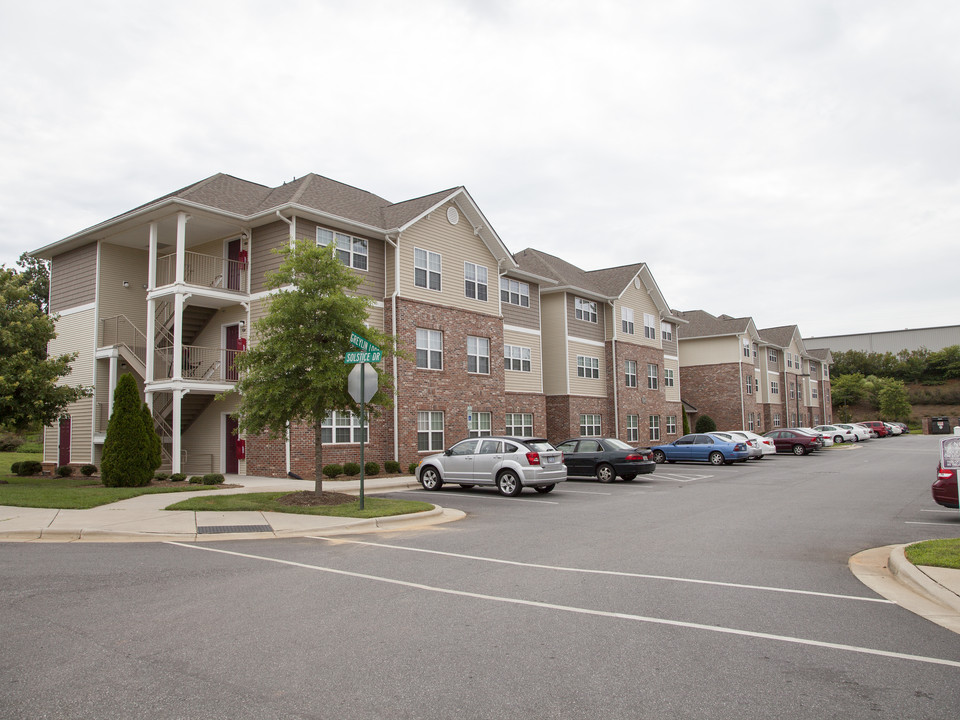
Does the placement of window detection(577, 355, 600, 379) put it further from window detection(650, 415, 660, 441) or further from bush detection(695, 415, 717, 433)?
bush detection(695, 415, 717, 433)

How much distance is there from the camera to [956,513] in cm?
1452

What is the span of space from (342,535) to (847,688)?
8.80 metres

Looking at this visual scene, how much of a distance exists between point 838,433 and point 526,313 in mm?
33502

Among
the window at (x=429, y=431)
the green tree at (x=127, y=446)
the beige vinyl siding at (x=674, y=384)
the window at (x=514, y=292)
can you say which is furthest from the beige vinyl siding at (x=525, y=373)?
the green tree at (x=127, y=446)

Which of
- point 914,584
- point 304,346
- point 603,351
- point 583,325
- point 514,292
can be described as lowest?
point 914,584

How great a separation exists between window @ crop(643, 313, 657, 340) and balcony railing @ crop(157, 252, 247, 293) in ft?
84.2

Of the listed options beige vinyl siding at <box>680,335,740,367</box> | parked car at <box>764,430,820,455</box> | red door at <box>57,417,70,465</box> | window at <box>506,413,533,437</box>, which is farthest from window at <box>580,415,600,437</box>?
red door at <box>57,417,70,465</box>

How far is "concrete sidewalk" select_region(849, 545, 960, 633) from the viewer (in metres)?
6.97

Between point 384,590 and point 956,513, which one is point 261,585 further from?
point 956,513

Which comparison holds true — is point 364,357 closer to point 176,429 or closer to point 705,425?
point 176,429

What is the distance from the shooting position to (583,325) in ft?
124

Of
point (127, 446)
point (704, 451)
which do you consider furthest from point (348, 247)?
point (704, 451)

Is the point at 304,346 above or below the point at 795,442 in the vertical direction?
above

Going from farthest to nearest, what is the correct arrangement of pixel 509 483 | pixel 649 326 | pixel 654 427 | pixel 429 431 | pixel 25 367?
pixel 649 326
pixel 654 427
pixel 429 431
pixel 25 367
pixel 509 483
